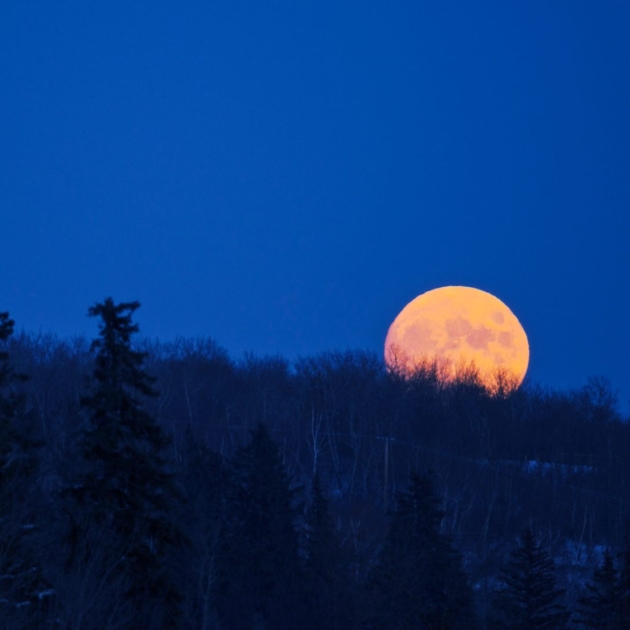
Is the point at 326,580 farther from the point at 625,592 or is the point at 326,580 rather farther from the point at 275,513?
the point at 625,592

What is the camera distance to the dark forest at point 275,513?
694 inches

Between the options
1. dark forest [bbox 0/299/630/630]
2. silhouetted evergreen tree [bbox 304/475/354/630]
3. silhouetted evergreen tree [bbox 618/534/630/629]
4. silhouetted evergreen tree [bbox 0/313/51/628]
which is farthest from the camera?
silhouetted evergreen tree [bbox 618/534/630/629]

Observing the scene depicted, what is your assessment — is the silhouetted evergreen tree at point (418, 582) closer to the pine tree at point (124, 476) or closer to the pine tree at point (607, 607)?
the pine tree at point (607, 607)

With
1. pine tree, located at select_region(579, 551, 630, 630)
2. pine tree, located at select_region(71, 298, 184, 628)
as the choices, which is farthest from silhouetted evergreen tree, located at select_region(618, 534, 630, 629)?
pine tree, located at select_region(71, 298, 184, 628)

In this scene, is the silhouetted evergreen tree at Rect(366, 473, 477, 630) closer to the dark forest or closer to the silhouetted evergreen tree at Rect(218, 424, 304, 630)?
Answer: the dark forest

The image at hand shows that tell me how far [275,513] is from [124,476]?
14.2 meters

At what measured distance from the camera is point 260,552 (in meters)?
30.0

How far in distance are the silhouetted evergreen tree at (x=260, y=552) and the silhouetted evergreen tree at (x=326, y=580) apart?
379 millimetres

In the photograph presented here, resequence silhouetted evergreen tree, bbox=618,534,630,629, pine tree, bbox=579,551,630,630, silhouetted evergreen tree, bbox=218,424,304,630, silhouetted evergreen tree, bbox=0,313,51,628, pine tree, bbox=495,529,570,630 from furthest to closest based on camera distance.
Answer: silhouetted evergreen tree, bbox=218,424,304,630
silhouetted evergreen tree, bbox=618,534,630,629
pine tree, bbox=579,551,630,630
pine tree, bbox=495,529,570,630
silhouetted evergreen tree, bbox=0,313,51,628

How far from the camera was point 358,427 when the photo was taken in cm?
7112

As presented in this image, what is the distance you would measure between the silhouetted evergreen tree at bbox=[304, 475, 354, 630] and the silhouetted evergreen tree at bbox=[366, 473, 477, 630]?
0.75 meters

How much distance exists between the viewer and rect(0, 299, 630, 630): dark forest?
17625 millimetres

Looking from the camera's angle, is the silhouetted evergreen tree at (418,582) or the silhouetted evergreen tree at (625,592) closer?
the silhouetted evergreen tree at (418,582)

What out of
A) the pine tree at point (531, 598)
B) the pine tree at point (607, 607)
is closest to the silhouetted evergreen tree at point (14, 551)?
the pine tree at point (531, 598)
